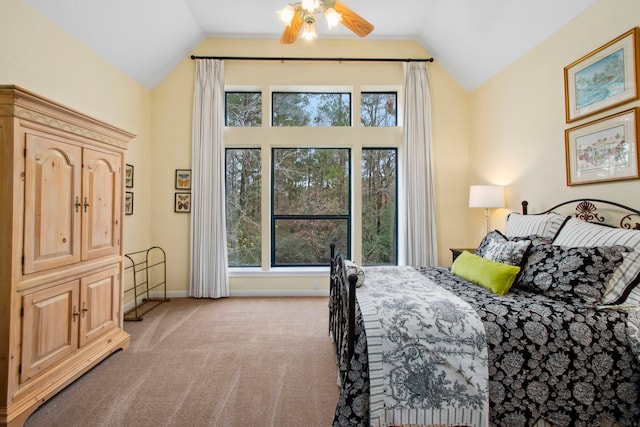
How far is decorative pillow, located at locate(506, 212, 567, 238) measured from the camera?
2.44 meters

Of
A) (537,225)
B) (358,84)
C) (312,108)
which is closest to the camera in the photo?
(537,225)

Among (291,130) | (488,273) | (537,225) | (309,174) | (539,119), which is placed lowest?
(488,273)

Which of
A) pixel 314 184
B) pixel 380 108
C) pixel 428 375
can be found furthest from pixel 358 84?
pixel 428 375

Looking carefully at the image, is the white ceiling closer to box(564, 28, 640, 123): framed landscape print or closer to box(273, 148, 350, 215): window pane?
box(564, 28, 640, 123): framed landscape print

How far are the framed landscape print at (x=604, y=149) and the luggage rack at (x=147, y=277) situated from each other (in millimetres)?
4820

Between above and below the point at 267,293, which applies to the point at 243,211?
above

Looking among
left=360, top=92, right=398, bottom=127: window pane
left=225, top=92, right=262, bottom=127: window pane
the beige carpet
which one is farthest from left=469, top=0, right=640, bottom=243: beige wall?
left=225, top=92, right=262, bottom=127: window pane

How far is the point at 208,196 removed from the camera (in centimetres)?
407

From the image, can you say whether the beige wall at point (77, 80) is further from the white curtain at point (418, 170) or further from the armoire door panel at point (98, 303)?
the white curtain at point (418, 170)

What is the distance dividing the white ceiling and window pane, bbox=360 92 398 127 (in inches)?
30.6

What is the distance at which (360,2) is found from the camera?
3.49 metres

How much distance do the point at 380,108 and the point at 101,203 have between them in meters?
3.76

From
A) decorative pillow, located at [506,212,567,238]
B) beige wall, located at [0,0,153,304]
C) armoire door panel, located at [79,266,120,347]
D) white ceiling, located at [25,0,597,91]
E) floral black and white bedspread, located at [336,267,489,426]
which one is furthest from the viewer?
white ceiling, located at [25,0,597,91]

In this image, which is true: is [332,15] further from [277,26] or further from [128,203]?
[128,203]
